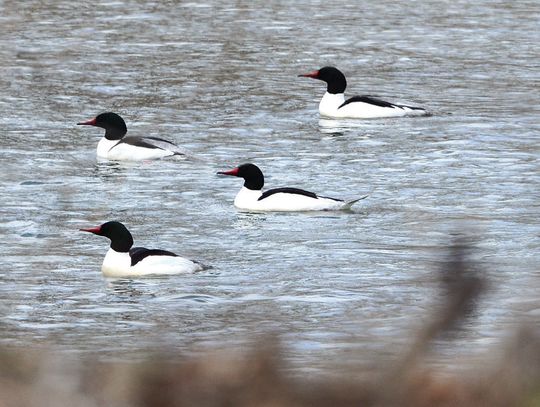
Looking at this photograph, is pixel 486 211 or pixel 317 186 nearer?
pixel 486 211

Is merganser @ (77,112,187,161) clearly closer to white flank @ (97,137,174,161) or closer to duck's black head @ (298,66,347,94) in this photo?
white flank @ (97,137,174,161)

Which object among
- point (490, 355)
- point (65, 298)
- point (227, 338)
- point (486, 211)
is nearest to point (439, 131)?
point (486, 211)

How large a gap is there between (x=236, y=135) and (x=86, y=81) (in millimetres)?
5535

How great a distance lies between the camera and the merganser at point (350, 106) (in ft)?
78.1

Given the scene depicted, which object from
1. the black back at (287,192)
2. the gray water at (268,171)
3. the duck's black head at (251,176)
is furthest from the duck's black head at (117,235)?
the duck's black head at (251,176)

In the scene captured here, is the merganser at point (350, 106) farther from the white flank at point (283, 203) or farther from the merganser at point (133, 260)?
the merganser at point (133, 260)

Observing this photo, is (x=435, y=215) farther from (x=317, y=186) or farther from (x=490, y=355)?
(x=490, y=355)

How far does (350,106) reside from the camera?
24.9m

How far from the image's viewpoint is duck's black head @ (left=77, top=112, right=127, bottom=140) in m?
21.6

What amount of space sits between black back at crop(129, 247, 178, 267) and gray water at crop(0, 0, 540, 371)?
0.80ft

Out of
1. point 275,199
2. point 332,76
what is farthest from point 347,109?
point 275,199

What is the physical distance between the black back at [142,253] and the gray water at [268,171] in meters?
0.24

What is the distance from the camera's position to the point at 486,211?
16.2 meters

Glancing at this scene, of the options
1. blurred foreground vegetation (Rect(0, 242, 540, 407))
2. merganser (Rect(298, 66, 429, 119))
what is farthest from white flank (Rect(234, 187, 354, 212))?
blurred foreground vegetation (Rect(0, 242, 540, 407))
